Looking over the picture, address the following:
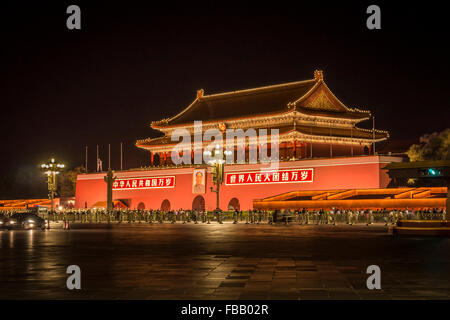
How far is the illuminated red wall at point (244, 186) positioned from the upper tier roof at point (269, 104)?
18.7 feet

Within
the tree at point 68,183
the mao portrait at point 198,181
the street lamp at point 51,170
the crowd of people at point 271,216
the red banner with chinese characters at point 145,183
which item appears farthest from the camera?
the tree at point 68,183

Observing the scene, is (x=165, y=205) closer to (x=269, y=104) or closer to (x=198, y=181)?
(x=198, y=181)

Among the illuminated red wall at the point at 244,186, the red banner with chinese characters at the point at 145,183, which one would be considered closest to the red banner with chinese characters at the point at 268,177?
the illuminated red wall at the point at 244,186

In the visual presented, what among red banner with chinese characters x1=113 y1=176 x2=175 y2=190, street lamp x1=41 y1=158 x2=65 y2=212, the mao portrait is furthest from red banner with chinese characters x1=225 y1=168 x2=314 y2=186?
street lamp x1=41 y1=158 x2=65 y2=212

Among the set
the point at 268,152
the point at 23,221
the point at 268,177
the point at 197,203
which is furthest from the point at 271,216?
the point at 197,203

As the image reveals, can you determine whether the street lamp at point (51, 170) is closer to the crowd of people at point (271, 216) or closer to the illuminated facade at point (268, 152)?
the crowd of people at point (271, 216)

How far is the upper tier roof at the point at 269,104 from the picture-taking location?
207 ft

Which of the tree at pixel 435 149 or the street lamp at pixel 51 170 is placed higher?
the tree at pixel 435 149

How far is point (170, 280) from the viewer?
12.5m

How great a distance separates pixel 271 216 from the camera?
4922cm
